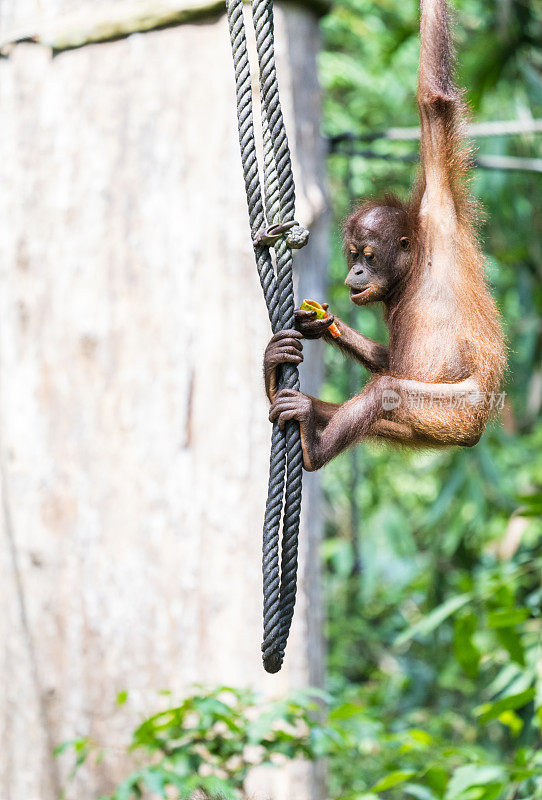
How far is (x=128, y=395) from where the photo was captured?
10.3ft

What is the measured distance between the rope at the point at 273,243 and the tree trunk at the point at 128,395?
4.69 feet

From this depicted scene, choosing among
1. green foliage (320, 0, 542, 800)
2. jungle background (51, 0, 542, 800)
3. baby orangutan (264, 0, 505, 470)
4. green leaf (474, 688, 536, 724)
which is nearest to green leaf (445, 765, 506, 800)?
jungle background (51, 0, 542, 800)

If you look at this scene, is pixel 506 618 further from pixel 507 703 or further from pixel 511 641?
pixel 507 703

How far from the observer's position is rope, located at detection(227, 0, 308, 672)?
5.25 ft

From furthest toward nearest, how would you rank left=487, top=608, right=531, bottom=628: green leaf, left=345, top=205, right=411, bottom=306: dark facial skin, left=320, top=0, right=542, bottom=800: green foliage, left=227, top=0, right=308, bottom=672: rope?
left=320, top=0, right=542, bottom=800: green foliage < left=487, top=608, right=531, bottom=628: green leaf < left=345, top=205, right=411, bottom=306: dark facial skin < left=227, top=0, right=308, bottom=672: rope

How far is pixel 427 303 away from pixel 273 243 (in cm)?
50

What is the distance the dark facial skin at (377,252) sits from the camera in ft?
6.78

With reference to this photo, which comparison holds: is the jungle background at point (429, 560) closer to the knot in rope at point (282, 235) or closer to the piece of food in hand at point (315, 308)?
the piece of food in hand at point (315, 308)

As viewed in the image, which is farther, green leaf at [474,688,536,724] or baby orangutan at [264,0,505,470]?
green leaf at [474,688,536,724]

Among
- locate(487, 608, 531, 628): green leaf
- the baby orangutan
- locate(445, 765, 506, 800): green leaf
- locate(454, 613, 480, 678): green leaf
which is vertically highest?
the baby orangutan

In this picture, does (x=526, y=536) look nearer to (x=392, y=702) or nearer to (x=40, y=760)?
(x=392, y=702)

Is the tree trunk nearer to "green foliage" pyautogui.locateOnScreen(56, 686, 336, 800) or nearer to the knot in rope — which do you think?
"green foliage" pyautogui.locateOnScreen(56, 686, 336, 800)

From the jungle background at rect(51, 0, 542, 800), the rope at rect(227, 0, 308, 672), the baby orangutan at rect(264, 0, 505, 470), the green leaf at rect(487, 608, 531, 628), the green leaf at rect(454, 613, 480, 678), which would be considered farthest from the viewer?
the green leaf at rect(454, 613, 480, 678)

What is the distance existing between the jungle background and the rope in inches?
27.8
